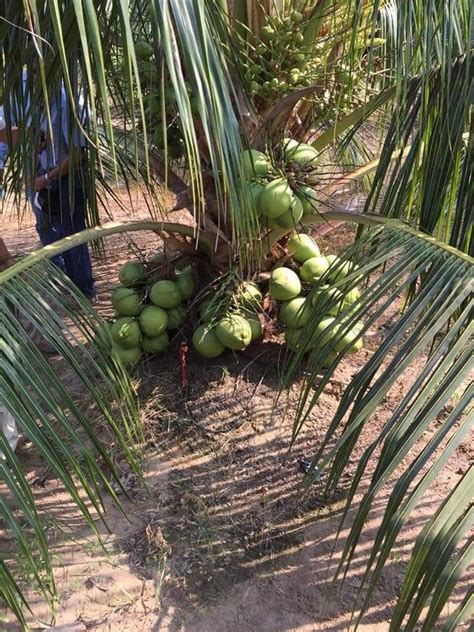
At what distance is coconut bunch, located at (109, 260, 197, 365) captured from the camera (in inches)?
90.6

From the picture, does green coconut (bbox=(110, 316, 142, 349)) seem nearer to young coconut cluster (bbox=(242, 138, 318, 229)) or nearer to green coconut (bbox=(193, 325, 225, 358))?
green coconut (bbox=(193, 325, 225, 358))

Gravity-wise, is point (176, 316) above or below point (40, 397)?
below

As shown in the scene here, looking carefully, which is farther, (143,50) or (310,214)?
(310,214)

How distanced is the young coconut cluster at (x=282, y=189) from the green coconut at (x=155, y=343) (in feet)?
2.19

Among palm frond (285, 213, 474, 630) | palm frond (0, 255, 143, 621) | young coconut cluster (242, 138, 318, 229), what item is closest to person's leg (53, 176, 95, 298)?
young coconut cluster (242, 138, 318, 229)

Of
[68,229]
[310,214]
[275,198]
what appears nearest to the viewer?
[275,198]

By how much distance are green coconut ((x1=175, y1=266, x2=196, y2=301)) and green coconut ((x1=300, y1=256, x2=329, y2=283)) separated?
444mm

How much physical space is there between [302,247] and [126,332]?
0.76m

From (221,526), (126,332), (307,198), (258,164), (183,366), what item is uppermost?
(258,164)

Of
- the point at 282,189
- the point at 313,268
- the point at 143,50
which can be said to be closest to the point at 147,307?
the point at 313,268

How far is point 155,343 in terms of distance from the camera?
7.83 ft

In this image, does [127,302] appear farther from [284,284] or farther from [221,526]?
Answer: [221,526]

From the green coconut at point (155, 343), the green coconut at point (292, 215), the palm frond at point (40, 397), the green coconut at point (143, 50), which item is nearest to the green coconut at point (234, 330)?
the green coconut at point (155, 343)

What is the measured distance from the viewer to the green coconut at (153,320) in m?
2.29
